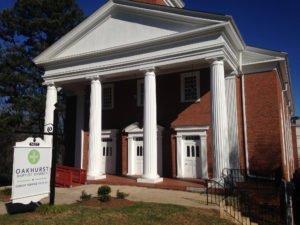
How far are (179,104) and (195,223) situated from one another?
11081mm

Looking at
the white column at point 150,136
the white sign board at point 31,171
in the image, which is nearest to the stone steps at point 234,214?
the white column at point 150,136

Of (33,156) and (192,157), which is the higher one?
(33,156)

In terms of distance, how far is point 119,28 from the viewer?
19469 mm

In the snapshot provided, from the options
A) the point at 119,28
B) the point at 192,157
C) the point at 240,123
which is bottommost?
the point at 192,157

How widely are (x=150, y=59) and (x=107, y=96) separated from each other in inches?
251

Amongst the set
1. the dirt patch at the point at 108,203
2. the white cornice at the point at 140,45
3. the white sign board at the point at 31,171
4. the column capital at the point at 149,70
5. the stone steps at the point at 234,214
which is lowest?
the stone steps at the point at 234,214

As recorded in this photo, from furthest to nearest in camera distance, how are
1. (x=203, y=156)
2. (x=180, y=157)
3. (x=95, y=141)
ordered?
1. (x=180, y=157)
2. (x=203, y=156)
3. (x=95, y=141)

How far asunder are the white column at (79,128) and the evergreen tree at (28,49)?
528 inches

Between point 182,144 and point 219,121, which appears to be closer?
point 219,121

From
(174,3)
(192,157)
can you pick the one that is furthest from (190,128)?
(174,3)

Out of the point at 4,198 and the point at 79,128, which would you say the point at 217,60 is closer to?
the point at 4,198

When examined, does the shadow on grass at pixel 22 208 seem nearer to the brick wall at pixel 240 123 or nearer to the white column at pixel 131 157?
the white column at pixel 131 157

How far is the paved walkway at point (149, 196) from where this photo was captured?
41.5 feet

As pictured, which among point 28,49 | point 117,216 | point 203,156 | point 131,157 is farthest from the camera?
point 28,49
